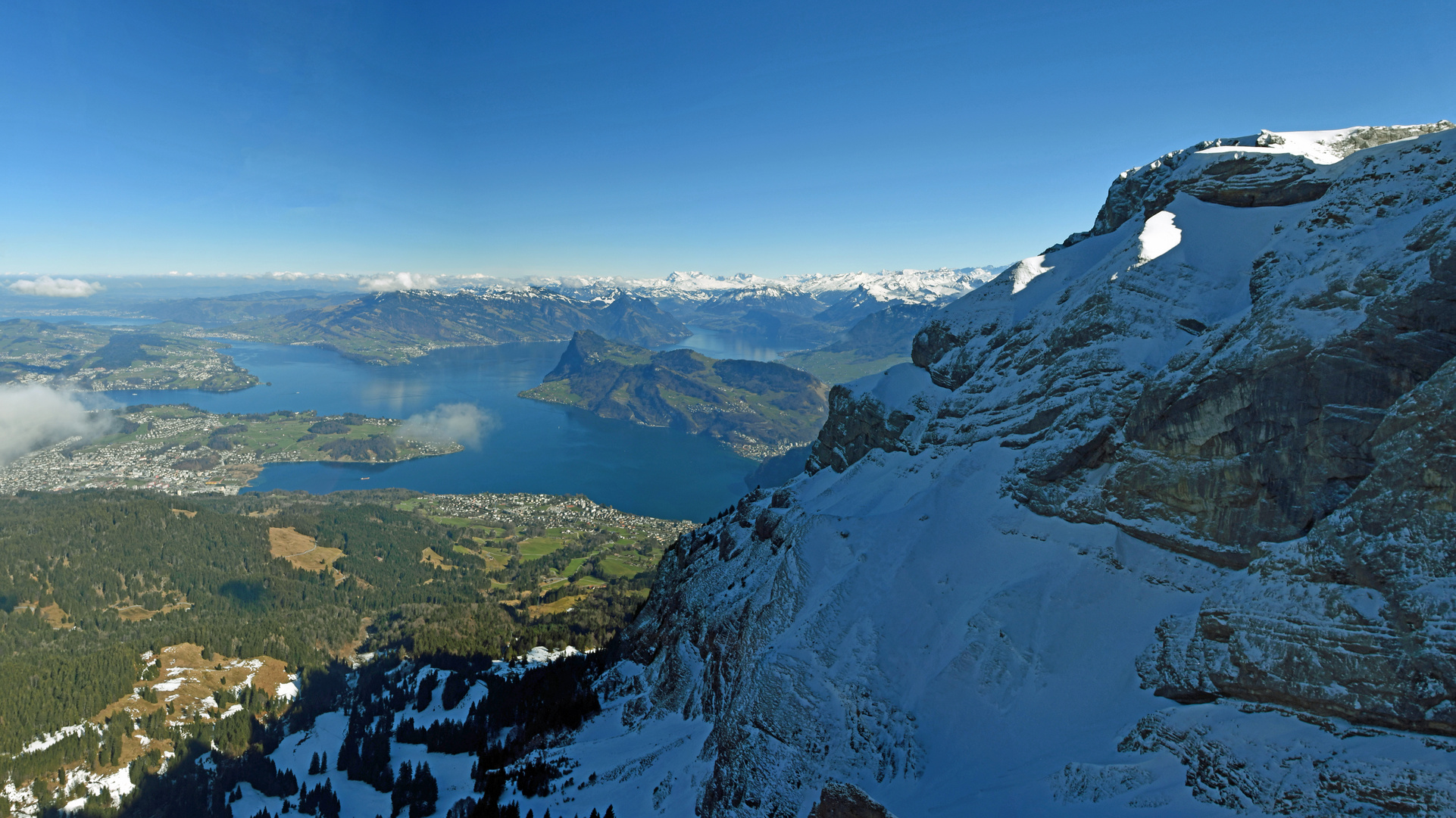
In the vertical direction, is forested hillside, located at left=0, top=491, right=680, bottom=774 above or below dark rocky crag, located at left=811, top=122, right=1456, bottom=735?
below

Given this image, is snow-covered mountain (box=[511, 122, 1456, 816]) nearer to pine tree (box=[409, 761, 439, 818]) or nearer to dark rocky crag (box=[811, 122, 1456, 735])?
dark rocky crag (box=[811, 122, 1456, 735])

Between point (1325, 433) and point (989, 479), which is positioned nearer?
point (1325, 433)

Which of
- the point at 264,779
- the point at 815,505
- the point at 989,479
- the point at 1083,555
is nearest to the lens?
the point at 1083,555

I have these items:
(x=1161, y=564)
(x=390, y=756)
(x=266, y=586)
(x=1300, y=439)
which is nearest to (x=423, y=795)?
(x=390, y=756)

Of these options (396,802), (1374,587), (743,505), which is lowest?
(396,802)

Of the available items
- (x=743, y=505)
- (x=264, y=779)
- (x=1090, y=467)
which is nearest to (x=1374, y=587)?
(x=1090, y=467)

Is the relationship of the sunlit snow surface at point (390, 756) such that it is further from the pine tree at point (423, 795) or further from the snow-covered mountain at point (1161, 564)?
the snow-covered mountain at point (1161, 564)

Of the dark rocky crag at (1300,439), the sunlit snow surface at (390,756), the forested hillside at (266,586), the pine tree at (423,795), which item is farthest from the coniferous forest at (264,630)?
the dark rocky crag at (1300,439)

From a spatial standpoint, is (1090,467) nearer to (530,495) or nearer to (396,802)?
(396,802)

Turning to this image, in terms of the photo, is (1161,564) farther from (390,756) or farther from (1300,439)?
(390,756)

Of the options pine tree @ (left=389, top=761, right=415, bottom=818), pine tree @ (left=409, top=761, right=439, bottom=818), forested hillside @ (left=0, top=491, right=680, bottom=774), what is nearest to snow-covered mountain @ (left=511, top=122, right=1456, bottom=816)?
pine tree @ (left=409, top=761, right=439, bottom=818)
